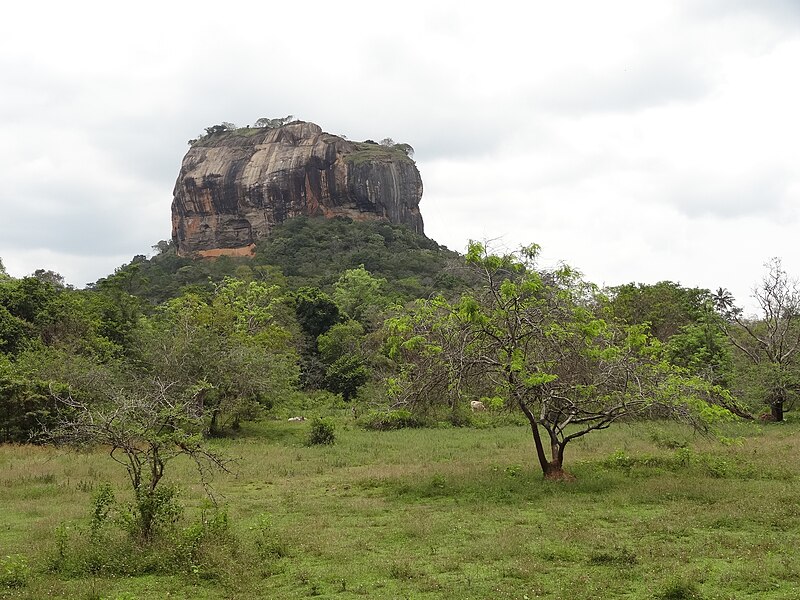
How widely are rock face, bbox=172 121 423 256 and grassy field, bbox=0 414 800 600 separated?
7995cm

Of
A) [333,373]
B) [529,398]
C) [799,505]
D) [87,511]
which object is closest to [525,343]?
[529,398]

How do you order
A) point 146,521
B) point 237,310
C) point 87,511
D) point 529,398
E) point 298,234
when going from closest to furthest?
point 146,521
point 87,511
point 529,398
point 237,310
point 298,234

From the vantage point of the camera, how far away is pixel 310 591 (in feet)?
24.1

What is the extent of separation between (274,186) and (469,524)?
90291 mm

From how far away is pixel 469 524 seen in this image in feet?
34.2

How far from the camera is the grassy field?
7.41m

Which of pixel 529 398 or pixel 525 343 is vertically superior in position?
pixel 525 343

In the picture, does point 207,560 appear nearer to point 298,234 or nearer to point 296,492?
point 296,492

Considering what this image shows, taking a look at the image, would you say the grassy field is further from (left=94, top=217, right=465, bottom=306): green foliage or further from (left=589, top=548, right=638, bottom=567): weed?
(left=94, top=217, right=465, bottom=306): green foliage

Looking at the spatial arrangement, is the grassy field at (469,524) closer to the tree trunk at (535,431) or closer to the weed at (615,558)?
the weed at (615,558)

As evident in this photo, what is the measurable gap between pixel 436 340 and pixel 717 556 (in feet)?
23.7

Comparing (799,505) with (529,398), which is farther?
(529,398)

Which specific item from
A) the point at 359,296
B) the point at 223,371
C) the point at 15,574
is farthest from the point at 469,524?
the point at 359,296

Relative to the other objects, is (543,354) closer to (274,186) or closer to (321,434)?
(321,434)
